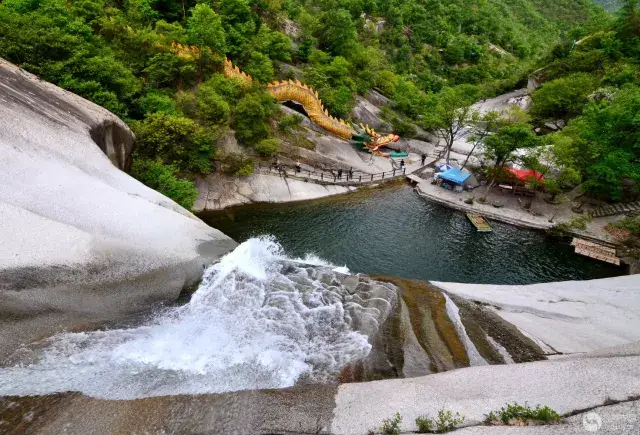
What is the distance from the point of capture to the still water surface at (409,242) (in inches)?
1076

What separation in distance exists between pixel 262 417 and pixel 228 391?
1604mm

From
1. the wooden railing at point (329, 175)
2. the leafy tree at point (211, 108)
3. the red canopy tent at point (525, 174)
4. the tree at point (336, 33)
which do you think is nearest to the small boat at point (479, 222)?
the red canopy tent at point (525, 174)

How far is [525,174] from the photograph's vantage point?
38.4m

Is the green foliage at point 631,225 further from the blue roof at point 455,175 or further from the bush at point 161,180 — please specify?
the bush at point 161,180

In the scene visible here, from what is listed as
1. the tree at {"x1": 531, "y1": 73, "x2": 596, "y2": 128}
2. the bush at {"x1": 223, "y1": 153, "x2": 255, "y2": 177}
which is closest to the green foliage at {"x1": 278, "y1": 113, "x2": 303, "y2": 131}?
the bush at {"x1": 223, "y1": 153, "x2": 255, "y2": 177}

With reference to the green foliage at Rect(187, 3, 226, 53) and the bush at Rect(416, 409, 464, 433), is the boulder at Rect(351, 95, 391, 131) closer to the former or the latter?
the green foliage at Rect(187, 3, 226, 53)

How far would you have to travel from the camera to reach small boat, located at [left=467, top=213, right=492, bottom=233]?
1331 inches

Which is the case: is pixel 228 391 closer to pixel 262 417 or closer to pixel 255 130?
pixel 262 417

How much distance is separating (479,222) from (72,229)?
1270 inches

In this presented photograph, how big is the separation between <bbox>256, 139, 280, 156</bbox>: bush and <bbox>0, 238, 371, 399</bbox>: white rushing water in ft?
64.6

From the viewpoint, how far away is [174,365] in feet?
42.3

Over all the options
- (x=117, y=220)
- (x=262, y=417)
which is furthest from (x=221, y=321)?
(x=117, y=220)

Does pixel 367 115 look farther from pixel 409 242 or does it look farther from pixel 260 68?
pixel 409 242

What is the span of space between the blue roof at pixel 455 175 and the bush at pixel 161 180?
89.1ft
